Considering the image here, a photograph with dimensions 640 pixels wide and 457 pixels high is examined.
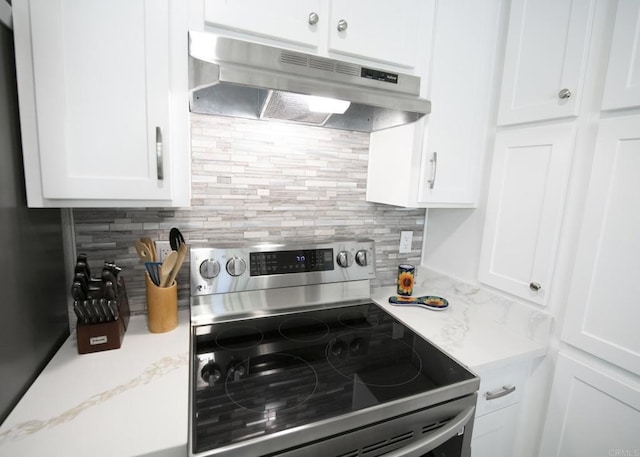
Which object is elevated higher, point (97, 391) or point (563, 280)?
point (563, 280)

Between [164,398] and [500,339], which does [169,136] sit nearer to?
[164,398]

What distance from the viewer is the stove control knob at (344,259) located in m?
1.42

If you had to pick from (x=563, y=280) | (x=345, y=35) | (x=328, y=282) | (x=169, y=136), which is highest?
(x=345, y=35)

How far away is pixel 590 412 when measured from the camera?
104 cm

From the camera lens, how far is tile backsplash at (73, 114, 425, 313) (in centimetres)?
116

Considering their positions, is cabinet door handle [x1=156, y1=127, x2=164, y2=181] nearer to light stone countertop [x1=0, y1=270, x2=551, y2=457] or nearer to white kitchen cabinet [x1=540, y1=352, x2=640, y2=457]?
light stone countertop [x1=0, y1=270, x2=551, y2=457]

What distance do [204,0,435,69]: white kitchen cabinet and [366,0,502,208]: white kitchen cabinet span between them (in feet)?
0.34

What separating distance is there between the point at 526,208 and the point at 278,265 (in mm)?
1011

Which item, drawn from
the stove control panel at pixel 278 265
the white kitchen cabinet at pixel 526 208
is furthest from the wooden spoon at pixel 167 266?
the white kitchen cabinet at pixel 526 208

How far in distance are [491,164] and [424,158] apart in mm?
337

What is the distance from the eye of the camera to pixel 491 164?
134cm

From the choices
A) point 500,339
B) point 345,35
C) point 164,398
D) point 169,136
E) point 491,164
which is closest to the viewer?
point 164,398

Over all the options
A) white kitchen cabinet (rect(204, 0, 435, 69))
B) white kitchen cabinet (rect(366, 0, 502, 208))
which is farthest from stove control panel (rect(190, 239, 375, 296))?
white kitchen cabinet (rect(204, 0, 435, 69))

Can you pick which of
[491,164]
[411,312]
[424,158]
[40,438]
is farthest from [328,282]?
[40,438]
